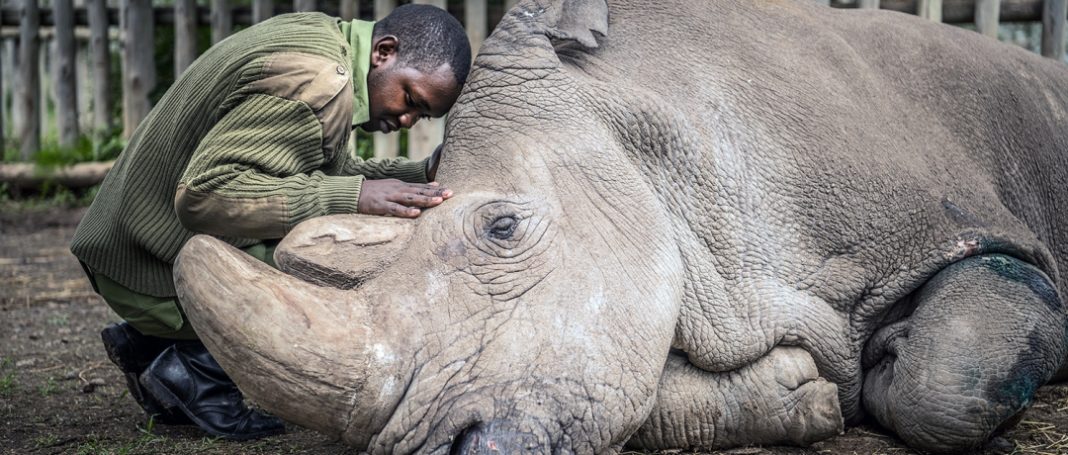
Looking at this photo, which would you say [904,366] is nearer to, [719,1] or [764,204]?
[764,204]

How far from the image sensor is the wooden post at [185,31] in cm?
809

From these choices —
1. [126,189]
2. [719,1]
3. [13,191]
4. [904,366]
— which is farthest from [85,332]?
[13,191]

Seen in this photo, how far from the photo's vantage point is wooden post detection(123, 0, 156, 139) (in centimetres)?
841

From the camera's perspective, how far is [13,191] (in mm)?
8891

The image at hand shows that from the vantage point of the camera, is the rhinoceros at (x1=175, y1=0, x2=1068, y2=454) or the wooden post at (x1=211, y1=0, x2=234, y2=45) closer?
the rhinoceros at (x1=175, y1=0, x2=1068, y2=454)

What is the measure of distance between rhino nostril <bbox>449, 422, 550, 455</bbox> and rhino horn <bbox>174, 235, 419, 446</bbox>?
Answer: 17 cm

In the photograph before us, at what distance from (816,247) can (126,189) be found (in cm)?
195

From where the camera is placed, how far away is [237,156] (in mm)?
2809

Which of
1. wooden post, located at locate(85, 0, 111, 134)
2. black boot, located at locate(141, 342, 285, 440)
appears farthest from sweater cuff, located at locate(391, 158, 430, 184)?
wooden post, located at locate(85, 0, 111, 134)

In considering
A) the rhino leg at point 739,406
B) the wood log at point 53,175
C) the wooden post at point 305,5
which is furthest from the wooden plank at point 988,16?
the wood log at point 53,175

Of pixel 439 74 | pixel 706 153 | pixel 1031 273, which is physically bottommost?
pixel 1031 273

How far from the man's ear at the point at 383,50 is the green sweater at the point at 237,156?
0.09 m

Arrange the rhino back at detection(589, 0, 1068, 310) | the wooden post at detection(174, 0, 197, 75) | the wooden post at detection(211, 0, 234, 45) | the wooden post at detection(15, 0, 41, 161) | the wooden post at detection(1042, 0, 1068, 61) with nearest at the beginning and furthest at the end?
the rhino back at detection(589, 0, 1068, 310) → the wooden post at detection(1042, 0, 1068, 61) → the wooden post at detection(211, 0, 234, 45) → the wooden post at detection(174, 0, 197, 75) → the wooden post at detection(15, 0, 41, 161)

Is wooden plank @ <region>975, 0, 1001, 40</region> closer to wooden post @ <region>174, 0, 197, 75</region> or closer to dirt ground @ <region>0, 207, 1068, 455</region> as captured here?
dirt ground @ <region>0, 207, 1068, 455</region>
